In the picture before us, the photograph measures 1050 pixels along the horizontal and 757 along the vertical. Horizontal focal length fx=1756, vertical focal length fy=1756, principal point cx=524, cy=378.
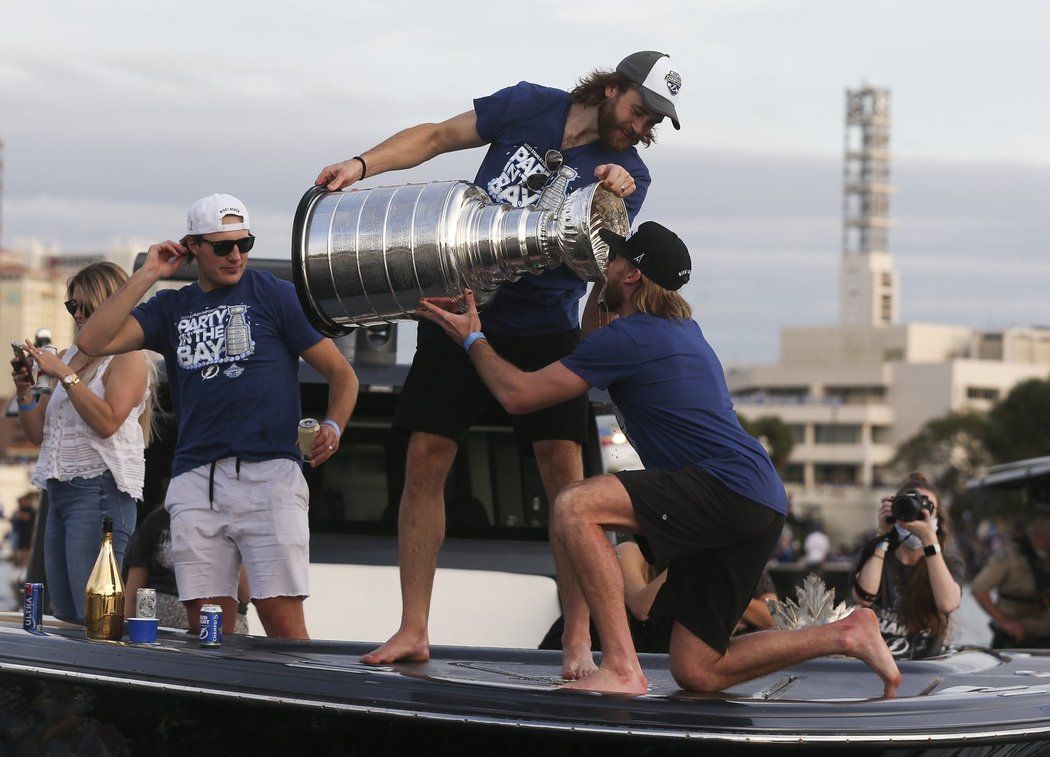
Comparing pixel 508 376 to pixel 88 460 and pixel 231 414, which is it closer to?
pixel 231 414

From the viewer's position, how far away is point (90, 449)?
6582mm

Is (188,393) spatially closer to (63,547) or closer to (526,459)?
(63,547)

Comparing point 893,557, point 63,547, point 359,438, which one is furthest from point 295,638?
point 893,557

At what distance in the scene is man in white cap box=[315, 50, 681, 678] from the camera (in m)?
5.55

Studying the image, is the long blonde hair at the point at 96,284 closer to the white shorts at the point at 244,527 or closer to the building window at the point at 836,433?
the white shorts at the point at 244,527

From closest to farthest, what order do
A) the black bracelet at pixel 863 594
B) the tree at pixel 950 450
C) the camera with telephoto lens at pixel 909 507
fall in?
the camera with telephoto lens at pixel 909 507
the black bracelet at pixel 863 594
the tree at pixel 950 450

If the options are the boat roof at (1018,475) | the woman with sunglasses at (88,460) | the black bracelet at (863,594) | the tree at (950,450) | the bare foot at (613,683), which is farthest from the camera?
the tree at (950,450)

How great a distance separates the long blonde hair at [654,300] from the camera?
207 inches

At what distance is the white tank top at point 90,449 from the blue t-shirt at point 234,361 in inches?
21.7

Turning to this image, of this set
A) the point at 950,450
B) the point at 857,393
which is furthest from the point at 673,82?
the point at 857,393

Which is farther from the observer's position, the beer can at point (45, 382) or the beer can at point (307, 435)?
the beer can at point (45, 382)

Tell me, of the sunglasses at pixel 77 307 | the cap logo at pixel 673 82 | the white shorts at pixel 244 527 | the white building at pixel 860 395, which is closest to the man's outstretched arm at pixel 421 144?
the cap logo at pixel 673 82

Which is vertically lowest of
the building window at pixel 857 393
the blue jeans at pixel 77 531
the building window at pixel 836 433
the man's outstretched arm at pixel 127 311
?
the blue jeans at pixel 77 531

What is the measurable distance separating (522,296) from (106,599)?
1646mm
